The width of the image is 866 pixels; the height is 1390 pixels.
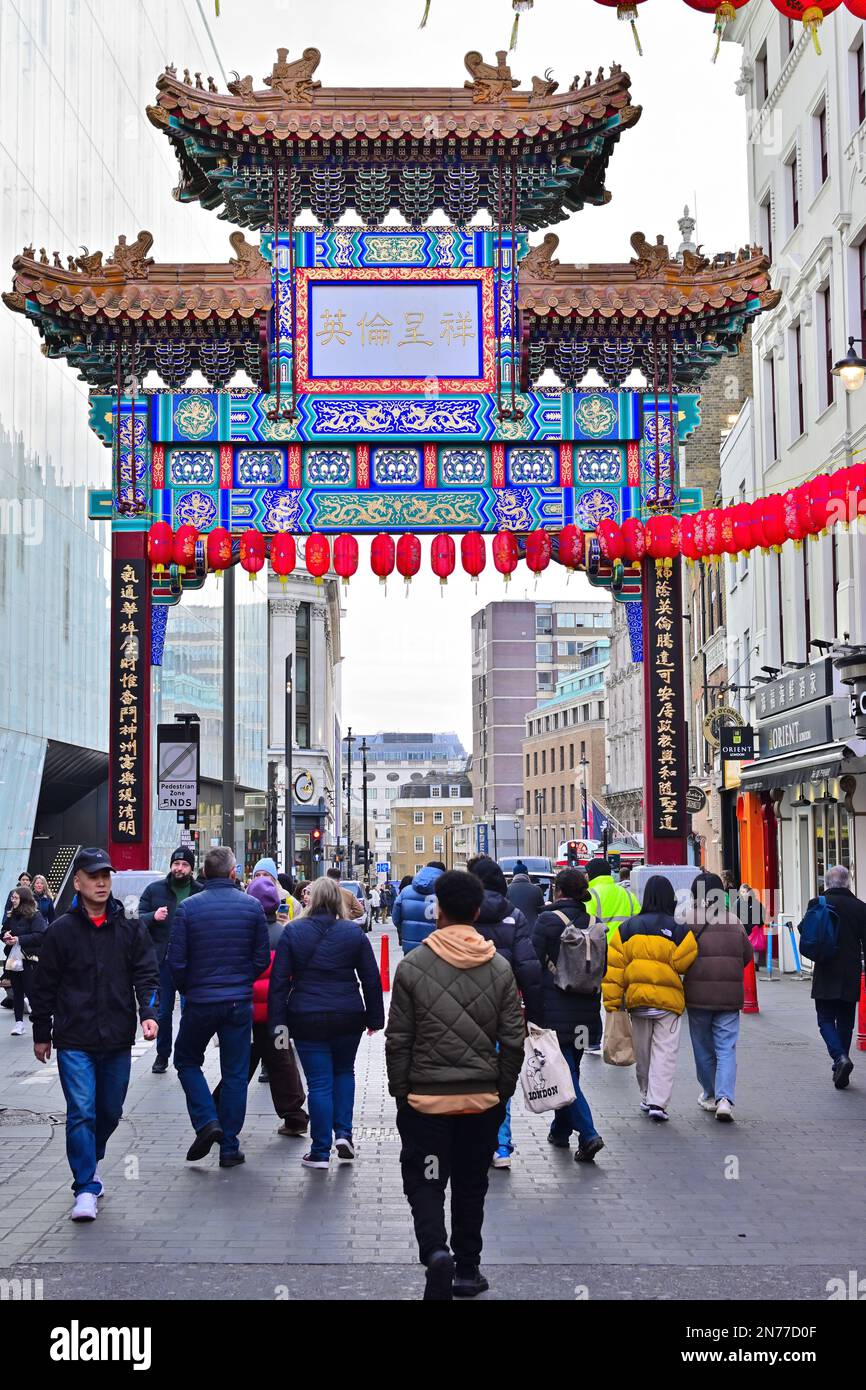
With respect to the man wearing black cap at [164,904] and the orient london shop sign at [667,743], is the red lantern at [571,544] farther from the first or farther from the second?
the man wearing black cap at [164,904]

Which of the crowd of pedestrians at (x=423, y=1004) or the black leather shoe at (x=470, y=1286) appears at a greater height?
the crowd of pedestrians at (x=423, y=1004)

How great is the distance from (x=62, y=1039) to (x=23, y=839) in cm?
2245

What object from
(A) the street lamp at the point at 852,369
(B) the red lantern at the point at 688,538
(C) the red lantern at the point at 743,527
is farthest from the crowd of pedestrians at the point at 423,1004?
(A) the street lamp at the point at 852,369

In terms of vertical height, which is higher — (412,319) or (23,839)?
(412,319)

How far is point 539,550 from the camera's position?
2030 cm

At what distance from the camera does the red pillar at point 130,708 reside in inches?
793

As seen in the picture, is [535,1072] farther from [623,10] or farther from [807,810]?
[807,810]

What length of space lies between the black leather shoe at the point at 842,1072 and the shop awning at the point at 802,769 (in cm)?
789

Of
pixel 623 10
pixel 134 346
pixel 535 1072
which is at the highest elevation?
pixel 134 346

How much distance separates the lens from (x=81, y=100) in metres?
36.6

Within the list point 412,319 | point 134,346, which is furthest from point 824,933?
point 134,346

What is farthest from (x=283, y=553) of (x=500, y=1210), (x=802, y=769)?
(x=500, y=1210)

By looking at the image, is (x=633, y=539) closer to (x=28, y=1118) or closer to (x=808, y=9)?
(x=28, y=1118)

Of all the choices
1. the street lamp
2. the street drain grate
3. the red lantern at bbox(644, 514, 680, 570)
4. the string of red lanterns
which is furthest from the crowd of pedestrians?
the string of red lanterns
